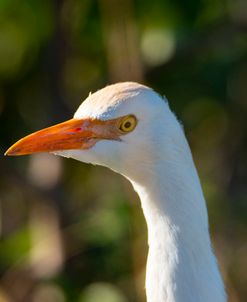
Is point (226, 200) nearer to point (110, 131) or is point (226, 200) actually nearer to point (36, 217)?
point (36, 217)

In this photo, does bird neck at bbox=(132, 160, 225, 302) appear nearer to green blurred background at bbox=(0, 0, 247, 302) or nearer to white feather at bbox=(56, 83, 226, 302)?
white feather at bbox=(56, 83, 226, 302)

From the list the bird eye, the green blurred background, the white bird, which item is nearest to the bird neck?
the white bird

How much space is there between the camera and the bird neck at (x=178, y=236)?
389cm

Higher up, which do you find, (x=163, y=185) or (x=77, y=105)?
(x=163, y=185)

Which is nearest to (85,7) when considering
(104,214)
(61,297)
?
(104,214)

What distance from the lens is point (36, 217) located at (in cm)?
796

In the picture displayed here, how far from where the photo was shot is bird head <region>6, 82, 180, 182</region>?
3.85 metres

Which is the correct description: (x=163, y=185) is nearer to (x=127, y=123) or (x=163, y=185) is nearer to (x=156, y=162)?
(x=156, y=162)

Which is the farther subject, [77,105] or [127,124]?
[77,105]

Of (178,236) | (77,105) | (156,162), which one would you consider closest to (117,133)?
(156,162)

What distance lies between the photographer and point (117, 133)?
3.89 m

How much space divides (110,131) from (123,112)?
9cm

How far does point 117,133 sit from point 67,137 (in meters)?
0.18

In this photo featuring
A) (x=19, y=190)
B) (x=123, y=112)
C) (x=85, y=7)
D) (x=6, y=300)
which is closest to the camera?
(x=123, y=112)
